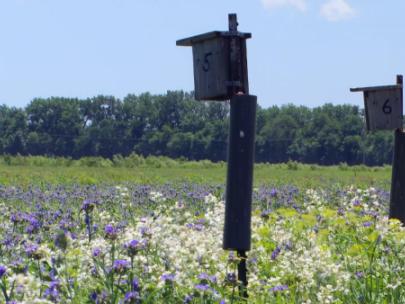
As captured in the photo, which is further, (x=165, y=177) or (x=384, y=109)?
(x=165, y=177)

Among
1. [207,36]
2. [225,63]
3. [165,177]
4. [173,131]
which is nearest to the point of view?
[225,63]

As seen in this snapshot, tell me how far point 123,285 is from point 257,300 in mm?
995

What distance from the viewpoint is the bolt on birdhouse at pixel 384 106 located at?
10.6 m

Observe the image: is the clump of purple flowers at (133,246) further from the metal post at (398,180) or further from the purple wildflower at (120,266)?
the metal post at (398,180)

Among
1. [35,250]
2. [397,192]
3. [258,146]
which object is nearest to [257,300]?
[35,250]

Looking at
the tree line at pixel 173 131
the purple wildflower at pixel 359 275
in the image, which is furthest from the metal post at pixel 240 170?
the tree line at pixel 173 131

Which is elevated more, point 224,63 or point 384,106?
point 224,63

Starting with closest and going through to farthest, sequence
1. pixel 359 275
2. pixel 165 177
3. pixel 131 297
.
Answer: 1. pixel 131 297
2. pixel 359 275
3. pixel 165 177

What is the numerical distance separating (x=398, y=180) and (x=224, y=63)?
4.77m

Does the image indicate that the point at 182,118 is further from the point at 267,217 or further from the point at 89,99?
the point at 267,217

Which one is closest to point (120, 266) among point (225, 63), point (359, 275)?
point (359, 275)

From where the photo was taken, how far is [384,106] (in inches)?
421

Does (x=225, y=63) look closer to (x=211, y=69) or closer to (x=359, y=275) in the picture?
(x=211, y=69)

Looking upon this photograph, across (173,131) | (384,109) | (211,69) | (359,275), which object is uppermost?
(173,131)
